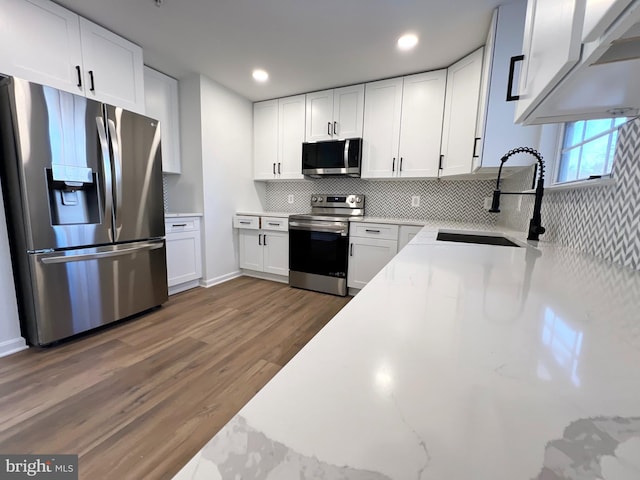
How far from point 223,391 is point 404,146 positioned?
2.60 m

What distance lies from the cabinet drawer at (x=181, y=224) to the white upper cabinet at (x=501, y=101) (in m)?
2.73

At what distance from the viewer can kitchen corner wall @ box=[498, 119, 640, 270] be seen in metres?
0.85

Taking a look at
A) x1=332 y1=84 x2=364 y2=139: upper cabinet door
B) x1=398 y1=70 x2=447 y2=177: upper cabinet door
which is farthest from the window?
x1=332 y1=84 x2=364 y2=139: upper cabinet door

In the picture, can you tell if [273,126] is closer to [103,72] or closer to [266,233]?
[266,233]

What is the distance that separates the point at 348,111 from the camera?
2.92m

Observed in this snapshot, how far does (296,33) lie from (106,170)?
68.5 inches

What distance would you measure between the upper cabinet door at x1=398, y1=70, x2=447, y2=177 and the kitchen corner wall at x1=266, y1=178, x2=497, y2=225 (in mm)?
341

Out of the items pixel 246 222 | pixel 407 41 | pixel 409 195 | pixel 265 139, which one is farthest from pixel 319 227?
pixel 407 41

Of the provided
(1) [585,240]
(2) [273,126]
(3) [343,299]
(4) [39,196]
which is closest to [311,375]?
(1) [585,240]

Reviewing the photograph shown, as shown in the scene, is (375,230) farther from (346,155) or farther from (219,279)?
(219,279)

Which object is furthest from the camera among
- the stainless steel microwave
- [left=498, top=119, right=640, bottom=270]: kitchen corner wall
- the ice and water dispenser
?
the stainless steel microwave

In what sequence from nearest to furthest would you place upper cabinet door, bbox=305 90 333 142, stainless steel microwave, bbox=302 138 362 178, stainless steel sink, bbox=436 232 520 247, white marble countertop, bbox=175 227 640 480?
white marble countertop, bbox=175 227 640 480 < stainless steel sink, bbox=436 232 520 247 < stainless steel microwave, bbox=302 138 362 178 < upper cabinet door, bbox=305 90 333 142

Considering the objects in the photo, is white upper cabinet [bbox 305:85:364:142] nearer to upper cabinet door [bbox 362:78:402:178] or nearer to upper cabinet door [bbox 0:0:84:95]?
upper cabinet door [bbox 362:78:402:178]

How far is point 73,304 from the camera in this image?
5.88 feet
